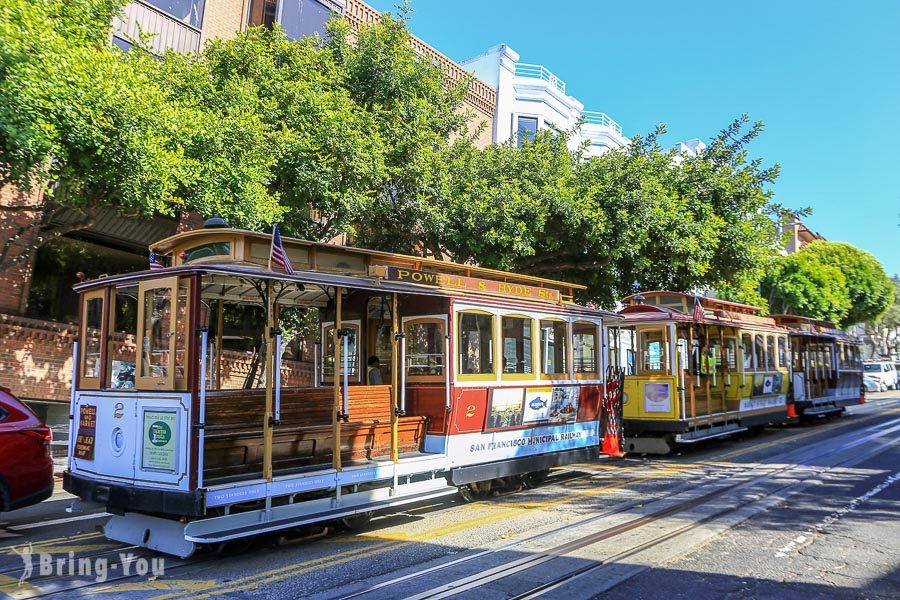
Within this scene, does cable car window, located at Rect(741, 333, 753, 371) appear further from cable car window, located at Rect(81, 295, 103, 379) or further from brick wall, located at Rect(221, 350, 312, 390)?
cable car window, located at Rect(81, 295, 103, 379)

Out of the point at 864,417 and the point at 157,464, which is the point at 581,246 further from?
the point at 864,417

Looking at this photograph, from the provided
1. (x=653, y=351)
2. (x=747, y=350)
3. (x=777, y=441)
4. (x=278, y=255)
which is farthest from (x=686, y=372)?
(x=278, y=255)

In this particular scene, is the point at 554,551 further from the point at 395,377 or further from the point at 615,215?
the point at 615,215

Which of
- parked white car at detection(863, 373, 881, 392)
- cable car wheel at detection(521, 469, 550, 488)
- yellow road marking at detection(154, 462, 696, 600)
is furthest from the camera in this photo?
parked white car at detection(863, 373, 881, 392)

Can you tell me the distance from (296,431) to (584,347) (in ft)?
19.6

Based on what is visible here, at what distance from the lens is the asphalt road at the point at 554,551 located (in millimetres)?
5570

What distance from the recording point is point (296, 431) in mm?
7289

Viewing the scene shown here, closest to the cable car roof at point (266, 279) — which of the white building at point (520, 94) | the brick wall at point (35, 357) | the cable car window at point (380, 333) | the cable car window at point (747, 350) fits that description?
the cable car window at point (380, 333)

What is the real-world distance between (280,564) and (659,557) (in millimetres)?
3779

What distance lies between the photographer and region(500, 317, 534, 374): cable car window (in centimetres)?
977

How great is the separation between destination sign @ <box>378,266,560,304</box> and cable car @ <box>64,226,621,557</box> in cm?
3

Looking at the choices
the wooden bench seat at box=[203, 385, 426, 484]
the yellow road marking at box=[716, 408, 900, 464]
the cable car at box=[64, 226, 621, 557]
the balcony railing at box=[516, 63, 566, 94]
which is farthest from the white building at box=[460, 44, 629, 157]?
the wooden bench seat at box=[203, 385, 426, 484]

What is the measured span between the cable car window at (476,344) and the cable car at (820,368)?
48.4 ft
